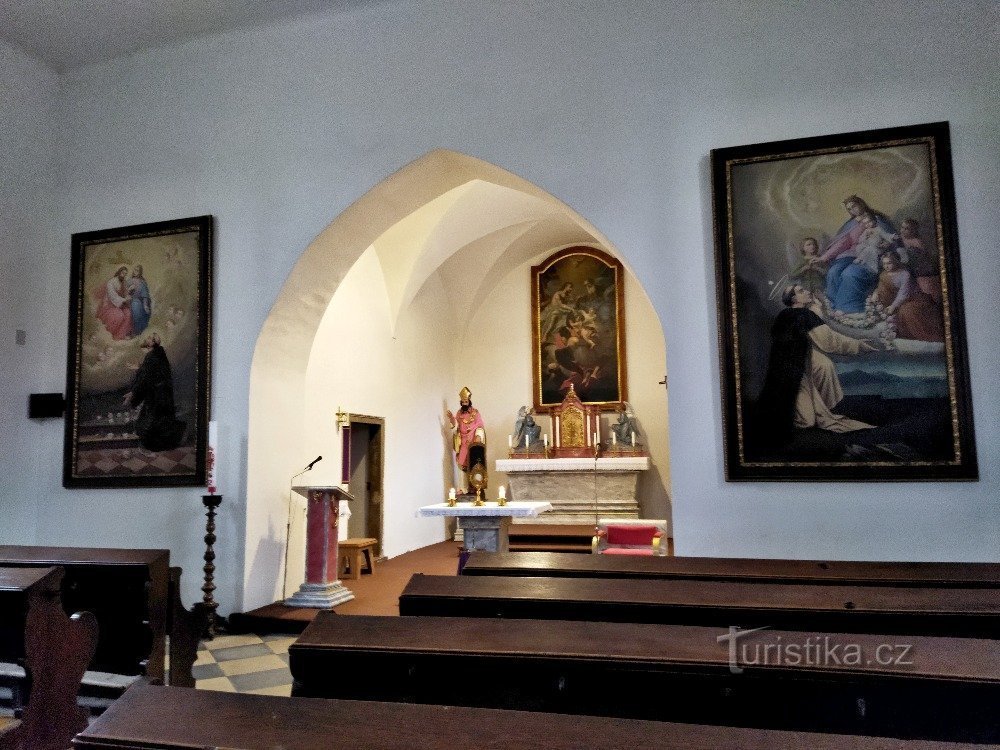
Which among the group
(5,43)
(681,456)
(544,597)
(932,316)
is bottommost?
(544,597)

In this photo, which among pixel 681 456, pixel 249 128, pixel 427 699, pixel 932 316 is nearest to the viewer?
pixel 427 699

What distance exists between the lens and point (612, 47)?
5.89 metres

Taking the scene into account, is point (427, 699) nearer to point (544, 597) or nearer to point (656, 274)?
point (544, 597)

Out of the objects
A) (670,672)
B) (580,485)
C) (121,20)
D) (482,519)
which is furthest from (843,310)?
(121,20)

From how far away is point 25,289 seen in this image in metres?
7.02

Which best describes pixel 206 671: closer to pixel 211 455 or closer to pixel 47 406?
pixel 211 455

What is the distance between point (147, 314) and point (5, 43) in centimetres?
296

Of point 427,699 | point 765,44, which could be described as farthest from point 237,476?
point 765,44

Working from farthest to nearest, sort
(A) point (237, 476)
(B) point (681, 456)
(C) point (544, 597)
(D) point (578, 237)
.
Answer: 1. (D) point (578, 237)
2. (A) point (237, 476)
3. (B) point (681, 456)
4. (C) point (544, 597)

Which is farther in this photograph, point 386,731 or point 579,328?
point 579,328

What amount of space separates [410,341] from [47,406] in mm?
4960

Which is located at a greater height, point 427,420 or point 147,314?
point 147,314

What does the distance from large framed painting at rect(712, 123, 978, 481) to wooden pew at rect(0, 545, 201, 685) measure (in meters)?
3.72

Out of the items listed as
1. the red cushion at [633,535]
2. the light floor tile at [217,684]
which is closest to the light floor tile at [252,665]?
the light floor tile at [217,684]
